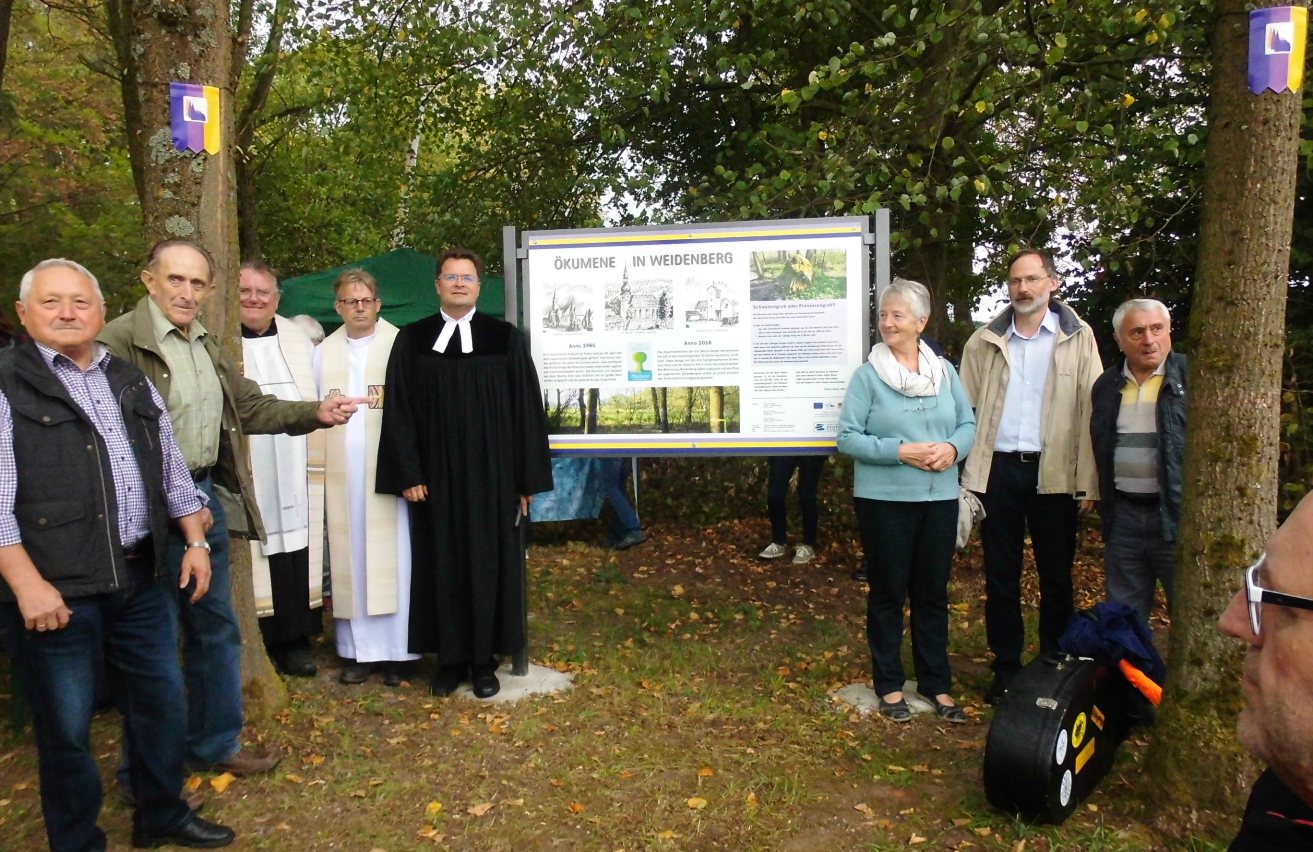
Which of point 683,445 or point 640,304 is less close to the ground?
point 640,304

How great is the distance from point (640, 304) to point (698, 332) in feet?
1.06

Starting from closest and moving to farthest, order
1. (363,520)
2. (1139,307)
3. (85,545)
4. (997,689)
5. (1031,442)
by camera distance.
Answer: (85,545) < (1139,307) < (1031,442) < (997,689) < (363,520)

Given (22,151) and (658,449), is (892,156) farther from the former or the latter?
(22,151)

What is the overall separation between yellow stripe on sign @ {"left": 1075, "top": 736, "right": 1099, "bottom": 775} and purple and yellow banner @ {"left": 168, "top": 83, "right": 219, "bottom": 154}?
4.07m

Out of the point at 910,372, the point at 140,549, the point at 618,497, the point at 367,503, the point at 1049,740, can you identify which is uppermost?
the point at 910,372

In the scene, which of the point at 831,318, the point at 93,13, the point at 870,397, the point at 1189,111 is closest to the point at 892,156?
the point at 1189,111

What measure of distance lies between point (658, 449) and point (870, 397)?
1099mm

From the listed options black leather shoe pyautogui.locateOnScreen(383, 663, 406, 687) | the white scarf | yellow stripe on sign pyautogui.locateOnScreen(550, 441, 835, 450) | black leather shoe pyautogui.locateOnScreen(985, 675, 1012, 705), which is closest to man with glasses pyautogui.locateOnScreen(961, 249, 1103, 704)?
black leather shoe pyautogui.locateOnScreen(985, 675, 1012, 705)

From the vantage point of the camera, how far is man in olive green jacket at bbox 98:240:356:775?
3.39 metres

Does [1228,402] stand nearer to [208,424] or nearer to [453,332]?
[453,332]

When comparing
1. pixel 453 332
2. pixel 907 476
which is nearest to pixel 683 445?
pixel 907 476

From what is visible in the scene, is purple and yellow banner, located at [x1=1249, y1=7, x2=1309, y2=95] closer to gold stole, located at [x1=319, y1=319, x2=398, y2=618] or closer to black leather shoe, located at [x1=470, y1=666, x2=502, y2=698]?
gold stole, located at [x1=319, y1=319, x2=398, y2=618]

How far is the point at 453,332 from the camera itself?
4.78 metres

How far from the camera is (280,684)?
4418 mm
